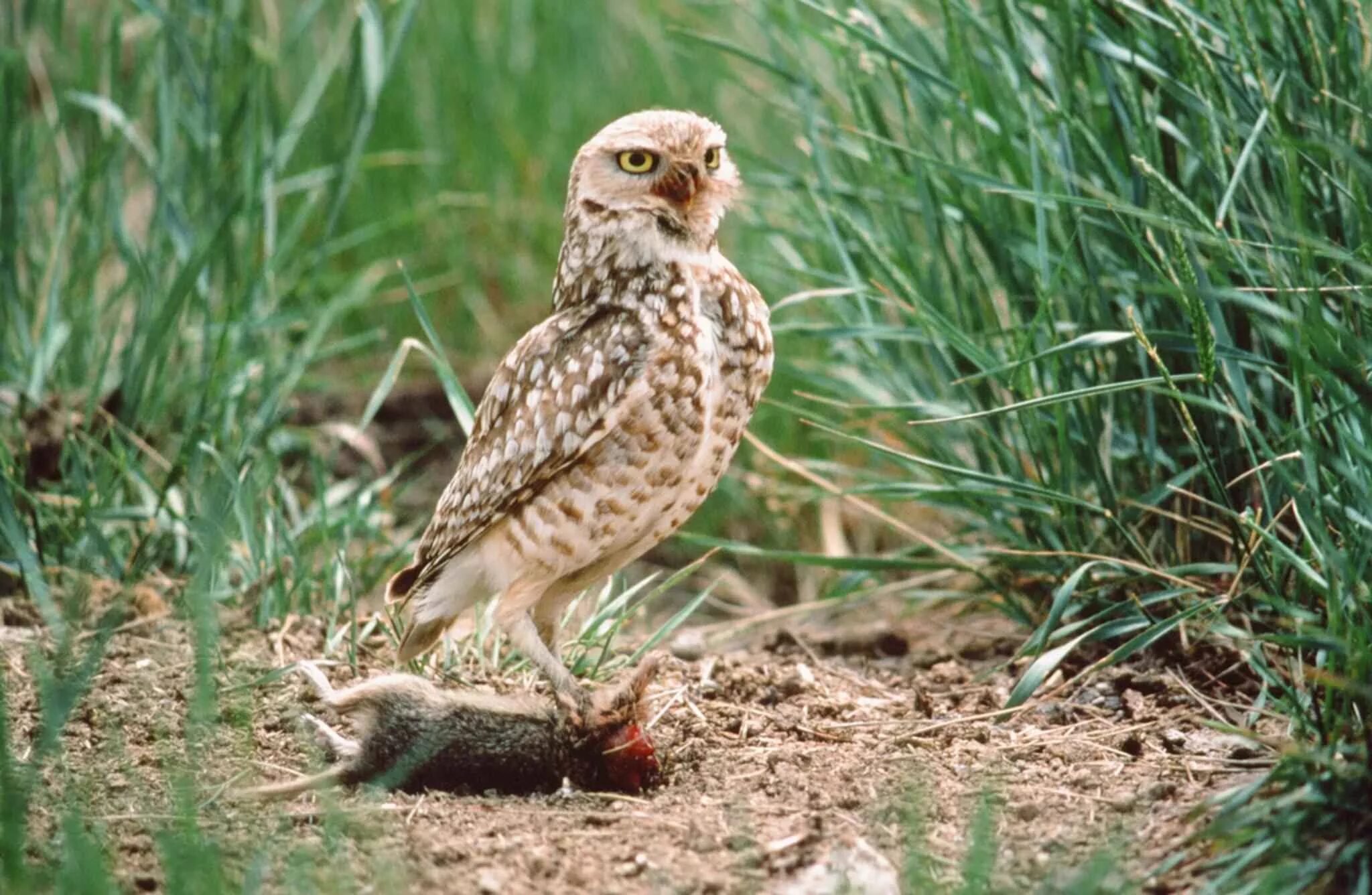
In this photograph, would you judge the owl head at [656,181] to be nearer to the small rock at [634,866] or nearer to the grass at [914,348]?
the grass at [914,348]

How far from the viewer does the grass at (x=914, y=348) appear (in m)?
2.50

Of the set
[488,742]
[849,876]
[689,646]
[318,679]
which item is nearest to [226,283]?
[689,646]

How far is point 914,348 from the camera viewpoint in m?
4.07

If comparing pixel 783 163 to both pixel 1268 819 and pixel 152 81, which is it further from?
pixel 1268 819

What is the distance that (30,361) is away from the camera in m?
4.37

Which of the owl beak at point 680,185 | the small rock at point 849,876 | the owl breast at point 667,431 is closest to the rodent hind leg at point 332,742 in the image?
the owl breast at point 667,431

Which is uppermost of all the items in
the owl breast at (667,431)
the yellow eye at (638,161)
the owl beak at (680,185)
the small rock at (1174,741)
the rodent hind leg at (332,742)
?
the yellow eye at (638,161)

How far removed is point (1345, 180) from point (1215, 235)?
54 cm

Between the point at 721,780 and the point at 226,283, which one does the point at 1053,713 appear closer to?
the point at 721,780

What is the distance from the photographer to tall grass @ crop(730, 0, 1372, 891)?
2.43 meters

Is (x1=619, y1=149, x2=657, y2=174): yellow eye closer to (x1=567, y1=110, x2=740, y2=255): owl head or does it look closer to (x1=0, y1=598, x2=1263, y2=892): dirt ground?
(x1=567, y1=110, x2=740, y2=255): owl head

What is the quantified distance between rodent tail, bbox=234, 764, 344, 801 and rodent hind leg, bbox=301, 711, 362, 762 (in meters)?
0.10

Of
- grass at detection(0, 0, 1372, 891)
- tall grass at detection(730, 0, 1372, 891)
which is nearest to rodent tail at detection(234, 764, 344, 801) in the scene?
grass at detection(0, 0, 1372, 891)

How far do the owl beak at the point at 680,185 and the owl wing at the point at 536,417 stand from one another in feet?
0.83
